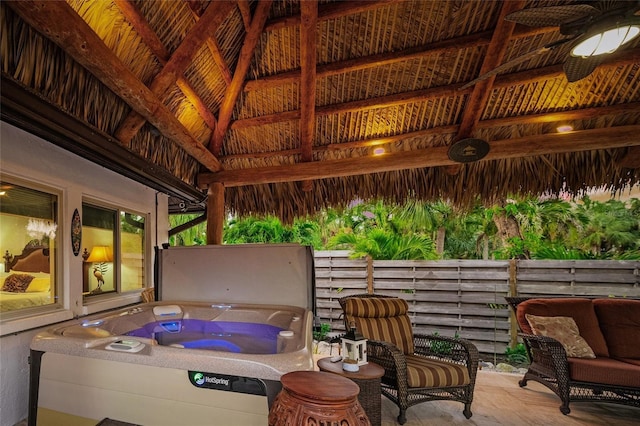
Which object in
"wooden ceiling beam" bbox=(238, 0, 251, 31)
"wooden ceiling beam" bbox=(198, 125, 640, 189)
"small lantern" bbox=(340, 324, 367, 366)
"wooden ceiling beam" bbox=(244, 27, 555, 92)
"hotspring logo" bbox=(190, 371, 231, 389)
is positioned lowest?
"small lantern" bbox=(340, 324, 367, 366)

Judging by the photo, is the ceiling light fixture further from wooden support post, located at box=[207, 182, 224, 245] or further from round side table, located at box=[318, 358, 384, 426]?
wooden support post, located at box=[207, 182, 224, 245]

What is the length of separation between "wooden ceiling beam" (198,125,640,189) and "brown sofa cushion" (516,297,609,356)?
1529 mm

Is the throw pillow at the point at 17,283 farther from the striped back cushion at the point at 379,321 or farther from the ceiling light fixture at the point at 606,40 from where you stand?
the ceiling light fixture at the point at 606,40

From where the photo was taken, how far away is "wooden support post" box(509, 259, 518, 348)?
4.18 meters

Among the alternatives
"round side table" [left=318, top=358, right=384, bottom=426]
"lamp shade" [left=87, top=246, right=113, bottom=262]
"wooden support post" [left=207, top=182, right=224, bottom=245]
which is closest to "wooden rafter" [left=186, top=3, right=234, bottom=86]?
"wooden support post" [left=207, top=182, right=224, bottom=245]

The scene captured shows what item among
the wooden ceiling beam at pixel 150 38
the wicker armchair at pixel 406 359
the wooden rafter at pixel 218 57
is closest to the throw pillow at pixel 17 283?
the wooden ceiling beam at pixel 150 38

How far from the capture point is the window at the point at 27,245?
2.20 m

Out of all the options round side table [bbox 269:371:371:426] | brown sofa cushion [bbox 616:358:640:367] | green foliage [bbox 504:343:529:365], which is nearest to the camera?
round side table [bbox 269:371:371:426]

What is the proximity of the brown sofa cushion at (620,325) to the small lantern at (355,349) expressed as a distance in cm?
240

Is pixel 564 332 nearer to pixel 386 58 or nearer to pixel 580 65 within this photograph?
pixel 580 65

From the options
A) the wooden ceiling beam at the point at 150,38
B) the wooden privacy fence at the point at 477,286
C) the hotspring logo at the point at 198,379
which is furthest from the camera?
the wooden privacy fence at the point at 477,286

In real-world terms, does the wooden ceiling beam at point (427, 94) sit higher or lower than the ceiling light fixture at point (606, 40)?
higher

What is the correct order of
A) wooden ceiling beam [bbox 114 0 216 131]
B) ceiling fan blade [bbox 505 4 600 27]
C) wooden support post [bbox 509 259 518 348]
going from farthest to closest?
wooden support post [bbox 509 259 518 348], wooden ceiling beam [bbox 114 0 216 131], ceiling fan blade [bbox 505 4 600 27]

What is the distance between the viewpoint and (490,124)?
3.41 meters
